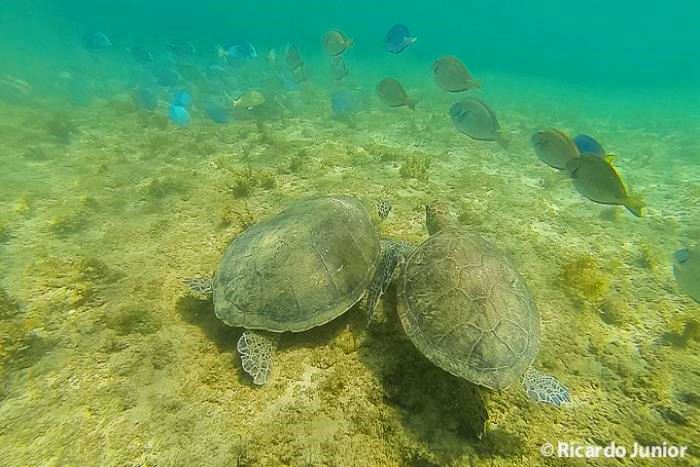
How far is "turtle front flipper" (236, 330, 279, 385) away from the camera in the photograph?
317cm

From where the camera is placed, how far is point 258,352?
3309 mm

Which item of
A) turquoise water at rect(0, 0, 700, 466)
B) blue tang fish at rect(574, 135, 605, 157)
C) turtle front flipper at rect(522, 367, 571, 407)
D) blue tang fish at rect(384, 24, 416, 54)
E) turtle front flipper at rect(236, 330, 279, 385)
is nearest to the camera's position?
turtle front flipper at rect(522, 367, 571, 407)

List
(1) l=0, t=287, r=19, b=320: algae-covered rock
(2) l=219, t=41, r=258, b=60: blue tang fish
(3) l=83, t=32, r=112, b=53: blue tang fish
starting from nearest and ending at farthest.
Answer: (1) l=0, t=287, r=19, b=320: algae-covered rock
(2) l=219, t=41, r=258, b=60: blue tang fish
(3) l=83, t=32, r=112, b=53: blue tang fish

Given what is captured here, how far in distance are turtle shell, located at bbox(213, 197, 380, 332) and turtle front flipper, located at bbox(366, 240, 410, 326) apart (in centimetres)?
10

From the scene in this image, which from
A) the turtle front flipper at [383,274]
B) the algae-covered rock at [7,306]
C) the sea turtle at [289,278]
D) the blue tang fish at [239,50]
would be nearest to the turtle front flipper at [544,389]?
the turtle front flipper at [383,274]

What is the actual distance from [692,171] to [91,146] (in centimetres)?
1985

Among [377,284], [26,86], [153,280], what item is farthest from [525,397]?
[26,86]

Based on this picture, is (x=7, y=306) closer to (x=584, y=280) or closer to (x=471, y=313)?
(x=471, y=313)

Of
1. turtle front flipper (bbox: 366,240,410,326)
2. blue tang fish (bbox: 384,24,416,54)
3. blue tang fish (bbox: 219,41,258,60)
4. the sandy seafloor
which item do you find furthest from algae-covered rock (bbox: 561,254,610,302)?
blue tang fish (bbox: 219,41,258,60)

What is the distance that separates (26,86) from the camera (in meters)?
20.8

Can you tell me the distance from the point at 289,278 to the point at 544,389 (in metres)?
2.50

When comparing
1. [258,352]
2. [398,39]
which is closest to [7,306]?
[258,352]

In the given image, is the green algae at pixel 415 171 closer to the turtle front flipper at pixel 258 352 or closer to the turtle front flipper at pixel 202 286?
the turtle front flipper at pixel 202 286

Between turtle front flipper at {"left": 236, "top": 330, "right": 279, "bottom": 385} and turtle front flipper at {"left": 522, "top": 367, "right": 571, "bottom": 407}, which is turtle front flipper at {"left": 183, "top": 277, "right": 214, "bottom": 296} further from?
turtle front flipper at {"left": 522, "top": 367, "right": 571, "bottom": 407}
